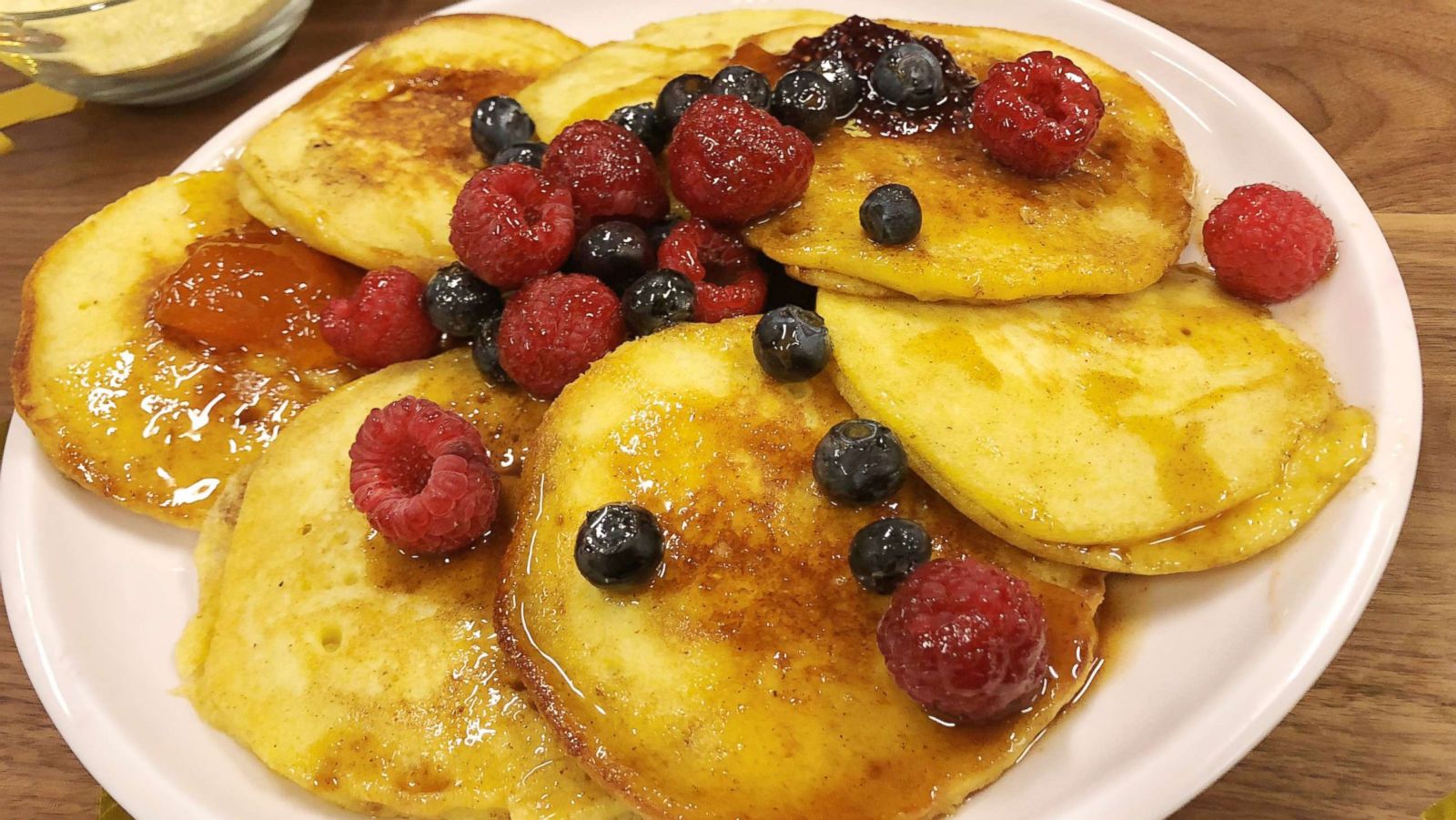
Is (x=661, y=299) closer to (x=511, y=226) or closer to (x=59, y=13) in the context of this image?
(x=511, y=226)

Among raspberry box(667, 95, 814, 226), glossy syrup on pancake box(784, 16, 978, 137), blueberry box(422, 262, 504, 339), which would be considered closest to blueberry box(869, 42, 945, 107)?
glossy syrup on pancake box(784, 16, 978, 137)

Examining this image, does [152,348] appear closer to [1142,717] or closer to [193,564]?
[193,564]

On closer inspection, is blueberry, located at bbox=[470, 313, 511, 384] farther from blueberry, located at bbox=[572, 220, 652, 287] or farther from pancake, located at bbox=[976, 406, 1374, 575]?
pancake, located at bbox=[976, 406, 1374, 575]


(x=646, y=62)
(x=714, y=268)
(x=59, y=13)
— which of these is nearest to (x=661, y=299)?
(x=714, y=268)

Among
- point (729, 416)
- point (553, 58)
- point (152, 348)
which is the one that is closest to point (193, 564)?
point (152, 348)

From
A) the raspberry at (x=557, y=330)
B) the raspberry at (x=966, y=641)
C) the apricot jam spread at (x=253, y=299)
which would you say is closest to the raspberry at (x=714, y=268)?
the raspberry at (x=557, y=330)

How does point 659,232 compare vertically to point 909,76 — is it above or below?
below
